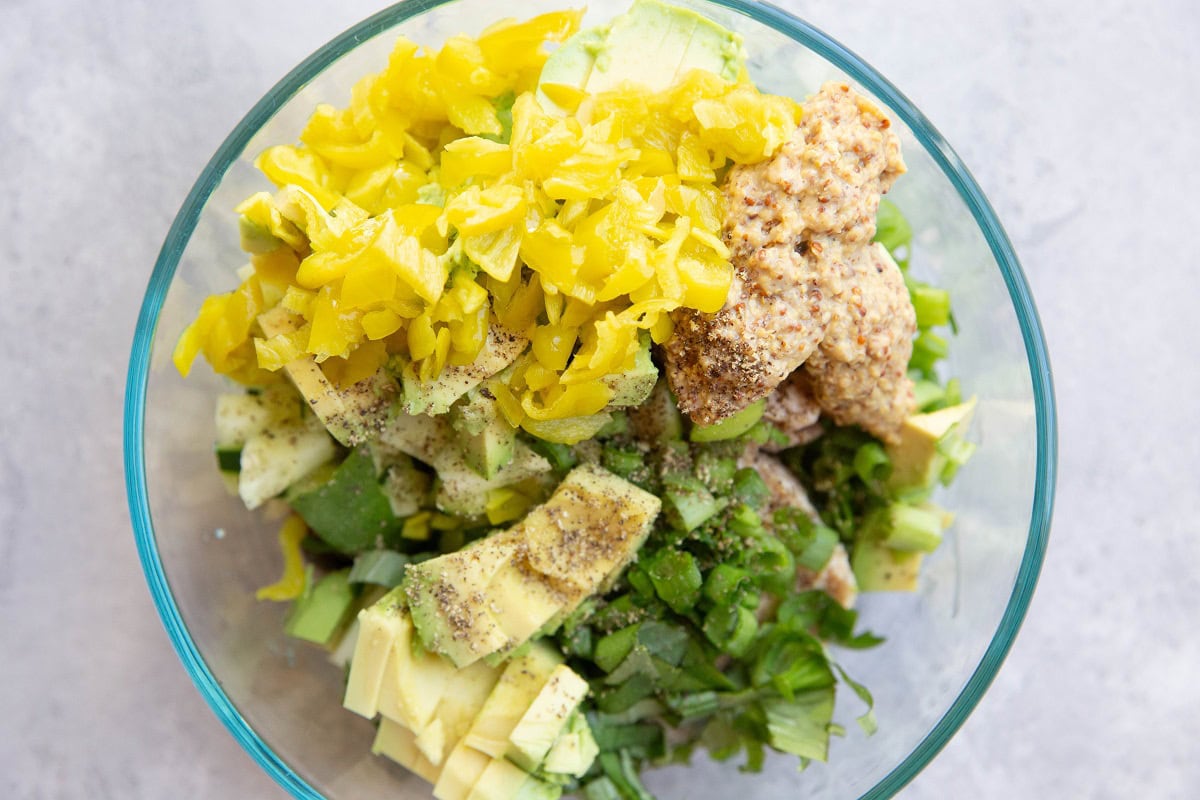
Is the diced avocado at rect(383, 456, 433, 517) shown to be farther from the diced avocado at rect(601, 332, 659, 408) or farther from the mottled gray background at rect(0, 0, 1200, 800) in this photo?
the mottled gray background at rect(0, 0, 1200, 800)

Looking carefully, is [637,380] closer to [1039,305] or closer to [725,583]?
[725,583]

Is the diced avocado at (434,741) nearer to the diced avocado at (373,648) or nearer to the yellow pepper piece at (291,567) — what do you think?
the diced avocado at (373,648)

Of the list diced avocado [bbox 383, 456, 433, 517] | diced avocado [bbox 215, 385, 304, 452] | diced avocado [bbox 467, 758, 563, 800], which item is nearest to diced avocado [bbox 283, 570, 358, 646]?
diced avocado [bbox 383, 456, 433, 517]

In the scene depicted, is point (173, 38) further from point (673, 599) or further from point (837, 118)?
point (673, 599)

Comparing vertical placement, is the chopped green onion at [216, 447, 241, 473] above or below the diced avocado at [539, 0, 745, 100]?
below

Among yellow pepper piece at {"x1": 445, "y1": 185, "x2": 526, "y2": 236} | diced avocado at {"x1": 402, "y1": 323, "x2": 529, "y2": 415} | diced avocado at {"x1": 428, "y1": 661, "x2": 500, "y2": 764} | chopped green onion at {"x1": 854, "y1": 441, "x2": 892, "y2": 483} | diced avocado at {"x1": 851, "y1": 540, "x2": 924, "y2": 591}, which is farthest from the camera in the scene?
diced avocado at {"x1": 851, "y1": 540, "x2": 924, "y2": 591}

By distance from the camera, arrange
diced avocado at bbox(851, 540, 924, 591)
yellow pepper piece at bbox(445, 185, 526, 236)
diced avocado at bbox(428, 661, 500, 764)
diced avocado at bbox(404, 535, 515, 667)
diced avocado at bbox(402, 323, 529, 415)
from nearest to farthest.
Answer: yellow pepper piece at bbox(445, 185, 526, 236)
diced avocado at bbox(402, 323, 529, 415)
diced avocado at bbox(404, 535, 515, 667)
diced avocado at bbox(428, 661, 500, 764)
diced avocado at bbox(851, 540, 924, 591)

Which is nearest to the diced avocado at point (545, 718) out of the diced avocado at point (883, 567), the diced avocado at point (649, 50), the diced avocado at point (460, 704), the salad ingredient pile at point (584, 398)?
the salad ingredient pile at point (584, 398)
